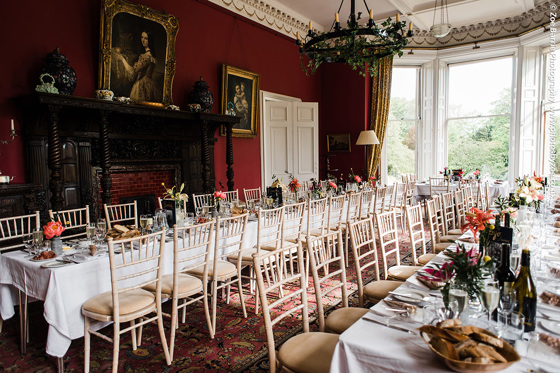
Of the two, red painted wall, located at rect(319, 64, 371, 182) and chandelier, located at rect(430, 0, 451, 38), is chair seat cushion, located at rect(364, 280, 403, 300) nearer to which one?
chandelier, located at rect(430, 0, 451, 38)

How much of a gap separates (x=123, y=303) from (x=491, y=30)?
989cm

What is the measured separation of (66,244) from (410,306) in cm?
284

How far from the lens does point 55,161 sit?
4.23 meters

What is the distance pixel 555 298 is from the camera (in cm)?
170

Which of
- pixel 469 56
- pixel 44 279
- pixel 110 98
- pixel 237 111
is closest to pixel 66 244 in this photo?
pixel 44 279

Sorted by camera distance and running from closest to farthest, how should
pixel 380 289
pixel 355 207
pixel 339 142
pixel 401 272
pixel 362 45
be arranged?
pixel 380 289 < pixel 401 272 < pixel 362 45 < pixel 355 207 < pixel 339 142

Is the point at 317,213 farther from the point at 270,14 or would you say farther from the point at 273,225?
the point at 270,14

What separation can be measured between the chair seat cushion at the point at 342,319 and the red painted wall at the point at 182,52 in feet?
13.2

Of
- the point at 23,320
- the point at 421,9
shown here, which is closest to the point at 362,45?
the point at 23,320

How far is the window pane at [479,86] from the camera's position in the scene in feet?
29.7

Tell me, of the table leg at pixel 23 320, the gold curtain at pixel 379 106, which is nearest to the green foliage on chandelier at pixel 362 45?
the table leg at pixel 23 320

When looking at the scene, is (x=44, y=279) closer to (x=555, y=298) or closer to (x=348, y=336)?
(x=348, y=336)

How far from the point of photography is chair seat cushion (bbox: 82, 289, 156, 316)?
2.50 meters

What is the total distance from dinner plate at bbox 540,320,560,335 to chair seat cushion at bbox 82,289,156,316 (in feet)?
7.55
